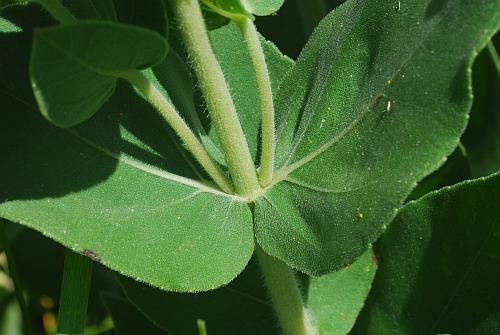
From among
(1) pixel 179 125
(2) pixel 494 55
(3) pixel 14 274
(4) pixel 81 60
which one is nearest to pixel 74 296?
(3) pixel 14 274

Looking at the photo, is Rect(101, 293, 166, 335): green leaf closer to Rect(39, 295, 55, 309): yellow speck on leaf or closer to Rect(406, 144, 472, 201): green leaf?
Rect(39, 295, 55, 309): yellow speck on leaf

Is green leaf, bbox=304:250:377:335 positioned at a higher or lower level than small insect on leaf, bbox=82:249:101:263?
lower

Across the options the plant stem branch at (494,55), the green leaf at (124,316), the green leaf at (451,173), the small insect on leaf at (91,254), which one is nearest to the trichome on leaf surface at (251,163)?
the small insect on leaf at (91,254)

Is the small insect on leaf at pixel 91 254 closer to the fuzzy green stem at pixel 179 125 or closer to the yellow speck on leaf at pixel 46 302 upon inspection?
the fuzzy green stem at pixel 179 125

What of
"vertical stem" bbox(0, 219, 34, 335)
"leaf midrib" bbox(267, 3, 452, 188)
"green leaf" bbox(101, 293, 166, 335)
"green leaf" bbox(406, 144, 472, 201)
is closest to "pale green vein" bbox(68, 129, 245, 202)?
"leaf midrib" bbox(267, 3, 452, 188)

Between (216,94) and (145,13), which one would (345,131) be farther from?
(145,13)

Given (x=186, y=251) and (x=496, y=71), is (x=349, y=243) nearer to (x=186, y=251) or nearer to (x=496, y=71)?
(x=186, y=251)

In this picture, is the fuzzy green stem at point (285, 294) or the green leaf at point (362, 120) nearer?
the green leaf at point (362, 120)
